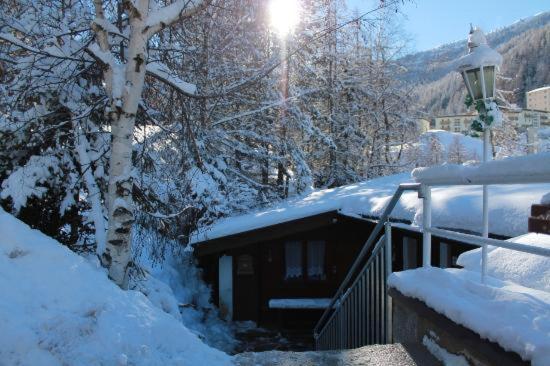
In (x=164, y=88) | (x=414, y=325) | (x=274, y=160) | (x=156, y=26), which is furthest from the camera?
(x=274, y=160)

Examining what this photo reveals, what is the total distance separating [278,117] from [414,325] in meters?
13.3

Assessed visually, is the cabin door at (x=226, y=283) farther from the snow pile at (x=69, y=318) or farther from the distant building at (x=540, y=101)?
the distant building at (x=540, y=101)

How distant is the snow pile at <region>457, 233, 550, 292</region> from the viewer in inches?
135

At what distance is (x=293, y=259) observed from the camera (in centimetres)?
1283

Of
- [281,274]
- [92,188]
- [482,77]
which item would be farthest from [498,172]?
[281,274]

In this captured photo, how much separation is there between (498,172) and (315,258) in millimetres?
11050

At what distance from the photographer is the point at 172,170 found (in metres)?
7.75

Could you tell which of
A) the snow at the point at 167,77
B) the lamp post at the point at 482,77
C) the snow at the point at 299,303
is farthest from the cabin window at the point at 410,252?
the snow at the point at 167,77

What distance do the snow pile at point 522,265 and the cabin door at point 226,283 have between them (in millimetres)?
8645

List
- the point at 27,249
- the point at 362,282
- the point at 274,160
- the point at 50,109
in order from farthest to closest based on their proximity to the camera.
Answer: the point at 274,160, the point at 50,109, the point at 362,282, the point at 27,249

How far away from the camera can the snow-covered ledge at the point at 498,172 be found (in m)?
1.74

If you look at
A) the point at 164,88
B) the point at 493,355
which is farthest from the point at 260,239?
the point at 493,355

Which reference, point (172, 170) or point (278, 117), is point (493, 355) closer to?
point (172, 170)

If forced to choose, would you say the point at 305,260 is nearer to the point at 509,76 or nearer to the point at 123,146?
the point at 123,146
